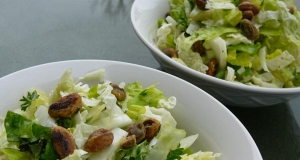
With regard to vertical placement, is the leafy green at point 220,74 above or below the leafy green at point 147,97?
below

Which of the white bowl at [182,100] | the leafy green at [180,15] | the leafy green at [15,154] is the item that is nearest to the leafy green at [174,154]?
the white bowl at [182,100]

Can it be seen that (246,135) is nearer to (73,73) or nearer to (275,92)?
(275,92)

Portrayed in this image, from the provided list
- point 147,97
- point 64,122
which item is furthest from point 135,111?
point 64,122

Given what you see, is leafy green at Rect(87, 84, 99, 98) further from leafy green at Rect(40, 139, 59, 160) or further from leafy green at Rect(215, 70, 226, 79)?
leafy green at Rect(215, 70, 226, 79)

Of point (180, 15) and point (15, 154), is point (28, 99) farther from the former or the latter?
point (180, 15)

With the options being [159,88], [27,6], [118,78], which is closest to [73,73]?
[118,78]

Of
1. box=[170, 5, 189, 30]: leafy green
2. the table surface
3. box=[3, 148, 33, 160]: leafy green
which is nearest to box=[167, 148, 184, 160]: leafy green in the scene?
box=[3, 148, 33, 160]: leafy green

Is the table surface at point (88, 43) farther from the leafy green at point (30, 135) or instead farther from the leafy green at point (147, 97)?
the leafy green at point (30, 135)
